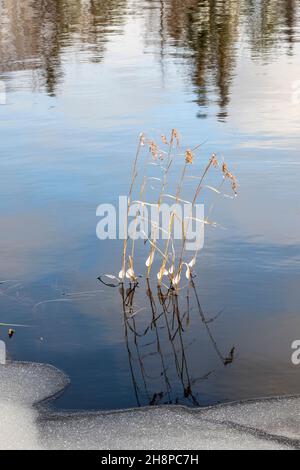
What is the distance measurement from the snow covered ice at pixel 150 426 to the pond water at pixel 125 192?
9.9 inches

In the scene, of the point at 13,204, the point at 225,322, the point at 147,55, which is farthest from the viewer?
the point at 147,55

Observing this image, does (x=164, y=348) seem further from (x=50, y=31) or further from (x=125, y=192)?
(x=50, y=31)

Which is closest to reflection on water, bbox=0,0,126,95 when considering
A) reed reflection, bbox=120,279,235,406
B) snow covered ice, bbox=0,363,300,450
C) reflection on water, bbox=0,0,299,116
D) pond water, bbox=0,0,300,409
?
reflection on water, bbox=0,0,299,116

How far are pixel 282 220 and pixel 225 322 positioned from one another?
2671 mm

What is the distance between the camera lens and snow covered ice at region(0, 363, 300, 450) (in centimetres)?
570

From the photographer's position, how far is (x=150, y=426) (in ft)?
19.4

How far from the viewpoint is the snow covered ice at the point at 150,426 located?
570 cm

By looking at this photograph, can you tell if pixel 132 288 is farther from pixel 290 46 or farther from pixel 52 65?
pixel 290 46

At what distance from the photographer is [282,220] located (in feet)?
32.8

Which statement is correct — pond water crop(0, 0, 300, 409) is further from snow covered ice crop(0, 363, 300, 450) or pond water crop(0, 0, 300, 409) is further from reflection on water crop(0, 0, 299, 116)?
snow covered ice crop(0, 363, 300, 450)

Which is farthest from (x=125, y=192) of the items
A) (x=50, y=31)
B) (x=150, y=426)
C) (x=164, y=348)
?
(x=50, y=31)

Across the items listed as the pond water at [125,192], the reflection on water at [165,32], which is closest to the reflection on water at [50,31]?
the reflection on water at [165,32]

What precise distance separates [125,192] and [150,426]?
5.43 metres
